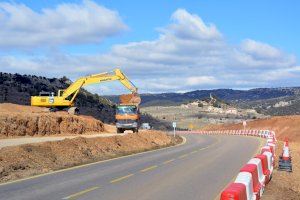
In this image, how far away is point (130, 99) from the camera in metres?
57.1

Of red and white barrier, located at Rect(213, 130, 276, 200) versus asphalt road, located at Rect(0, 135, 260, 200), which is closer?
red and white barrier, located at Rect(213, 130, 276, 200)

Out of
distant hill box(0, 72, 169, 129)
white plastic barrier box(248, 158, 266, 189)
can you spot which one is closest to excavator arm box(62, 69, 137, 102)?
distant hill box(0, 72, 169, 129)

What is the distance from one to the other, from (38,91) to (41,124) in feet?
157

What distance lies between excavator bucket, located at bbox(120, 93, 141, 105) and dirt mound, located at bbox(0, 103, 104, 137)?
378cm

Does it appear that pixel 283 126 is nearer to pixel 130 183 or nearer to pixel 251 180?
pixel 130 183

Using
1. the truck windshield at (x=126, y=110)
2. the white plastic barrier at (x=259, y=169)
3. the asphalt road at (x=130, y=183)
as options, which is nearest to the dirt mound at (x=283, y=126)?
the truck windshield at (x=126, y=110)

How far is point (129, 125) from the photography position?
174 ft

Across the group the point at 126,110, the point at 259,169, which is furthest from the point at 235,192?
the point at 126,110

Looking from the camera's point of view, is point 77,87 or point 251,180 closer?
point 251,180

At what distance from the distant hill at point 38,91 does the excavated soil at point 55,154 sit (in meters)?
45.0

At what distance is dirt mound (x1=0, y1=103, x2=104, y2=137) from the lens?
1610 inches

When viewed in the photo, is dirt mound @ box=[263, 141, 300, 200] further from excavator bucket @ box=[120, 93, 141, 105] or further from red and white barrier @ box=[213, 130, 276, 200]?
excavator bucket @ box=[120, 93, 141, 105]

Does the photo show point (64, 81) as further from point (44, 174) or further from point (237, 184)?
point (237, 184)

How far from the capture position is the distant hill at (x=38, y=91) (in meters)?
81.5
